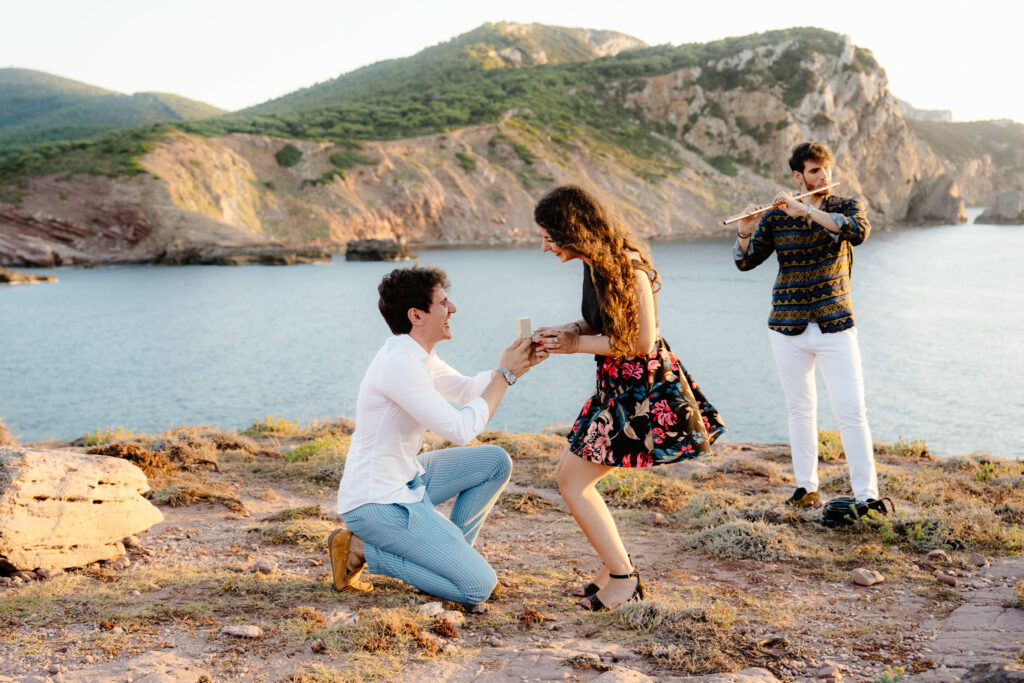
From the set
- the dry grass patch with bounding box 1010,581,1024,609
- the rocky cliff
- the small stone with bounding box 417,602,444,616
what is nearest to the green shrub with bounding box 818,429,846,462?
the dry grass patch with bounding box 1010,581,1024,609

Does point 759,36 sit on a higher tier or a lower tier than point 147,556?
higher

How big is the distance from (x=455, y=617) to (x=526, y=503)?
2293 millimetres

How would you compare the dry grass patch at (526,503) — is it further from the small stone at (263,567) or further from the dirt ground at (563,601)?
the small stone at (263,567)

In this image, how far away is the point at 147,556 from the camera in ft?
15.9

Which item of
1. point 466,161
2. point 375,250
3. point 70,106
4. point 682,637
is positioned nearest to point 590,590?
point 682,637

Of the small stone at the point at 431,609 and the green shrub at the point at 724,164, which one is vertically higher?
the green shrub at the point at 724,164

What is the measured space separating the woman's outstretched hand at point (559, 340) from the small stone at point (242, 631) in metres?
1.94

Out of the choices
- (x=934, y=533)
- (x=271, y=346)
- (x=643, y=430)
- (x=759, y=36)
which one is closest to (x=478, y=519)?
(x=643, y=430)

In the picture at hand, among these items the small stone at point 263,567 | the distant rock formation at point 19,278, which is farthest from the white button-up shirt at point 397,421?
the distant rock formation at point 19,278

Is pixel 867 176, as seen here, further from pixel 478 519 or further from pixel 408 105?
pixel 478 519

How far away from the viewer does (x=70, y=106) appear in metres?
151

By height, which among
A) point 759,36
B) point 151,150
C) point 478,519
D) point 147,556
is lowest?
point 147,556

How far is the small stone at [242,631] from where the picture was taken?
11.7ft

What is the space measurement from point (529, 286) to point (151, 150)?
95.1 feet
